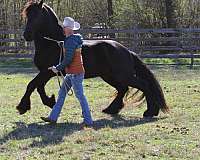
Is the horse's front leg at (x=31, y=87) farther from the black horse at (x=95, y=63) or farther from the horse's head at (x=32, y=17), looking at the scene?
the horse's head at (x=32, y=17)

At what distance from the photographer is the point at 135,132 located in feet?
27.1

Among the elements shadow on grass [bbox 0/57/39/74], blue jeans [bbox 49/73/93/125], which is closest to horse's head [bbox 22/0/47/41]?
blue jeans [bbox 49/73/93/125]

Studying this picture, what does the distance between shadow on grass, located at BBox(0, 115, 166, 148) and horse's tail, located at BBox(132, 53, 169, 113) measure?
351 millimetres

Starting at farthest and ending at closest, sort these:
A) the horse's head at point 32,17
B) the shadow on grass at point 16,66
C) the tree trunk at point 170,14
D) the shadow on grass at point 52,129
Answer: the tree trunk at point 170,14, the shadow on grass at point 16,66, the horse's head at point 32,17, the shadow on grass at point 52,129

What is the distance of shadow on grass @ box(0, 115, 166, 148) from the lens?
7793 mm

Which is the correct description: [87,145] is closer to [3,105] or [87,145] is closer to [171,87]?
[3,105]

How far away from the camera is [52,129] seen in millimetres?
8633

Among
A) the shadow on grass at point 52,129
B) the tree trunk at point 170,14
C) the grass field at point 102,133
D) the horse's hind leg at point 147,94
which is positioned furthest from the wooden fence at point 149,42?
the shadow on grass at point 52,129

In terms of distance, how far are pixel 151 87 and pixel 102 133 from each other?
2.15 m

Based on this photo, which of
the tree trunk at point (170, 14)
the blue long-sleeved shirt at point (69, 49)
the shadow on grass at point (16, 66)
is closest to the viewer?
the blue long-sleeved shirt at point (69, 49)

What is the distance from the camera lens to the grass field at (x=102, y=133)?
688 centimetres

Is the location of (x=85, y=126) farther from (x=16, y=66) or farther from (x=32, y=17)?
(x=16, y=66)

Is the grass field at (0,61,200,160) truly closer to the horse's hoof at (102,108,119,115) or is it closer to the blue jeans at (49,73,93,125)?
the horse's hoof at (102,108,119,115)

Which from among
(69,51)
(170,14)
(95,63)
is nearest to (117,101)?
(95,63)
